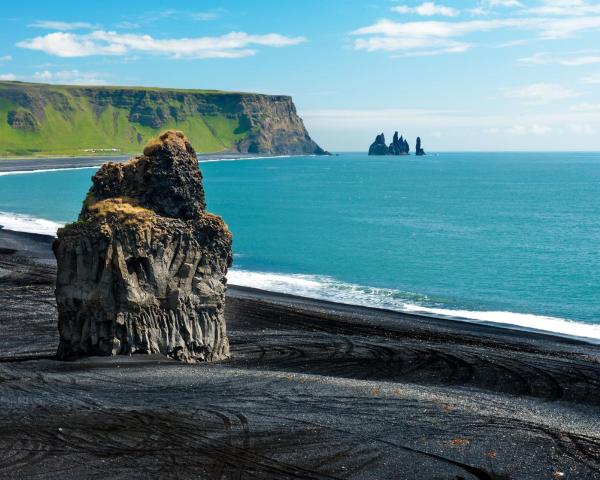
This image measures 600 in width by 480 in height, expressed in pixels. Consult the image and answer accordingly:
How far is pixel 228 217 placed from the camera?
123 m

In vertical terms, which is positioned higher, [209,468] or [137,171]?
[137,171]

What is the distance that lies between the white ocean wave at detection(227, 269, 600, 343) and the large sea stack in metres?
23.2

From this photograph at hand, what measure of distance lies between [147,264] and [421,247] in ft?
197

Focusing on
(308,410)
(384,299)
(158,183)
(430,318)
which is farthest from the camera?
(384,299)

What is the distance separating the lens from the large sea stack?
3431 cm

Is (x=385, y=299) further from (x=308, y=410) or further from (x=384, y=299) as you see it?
(x=308, y=410)

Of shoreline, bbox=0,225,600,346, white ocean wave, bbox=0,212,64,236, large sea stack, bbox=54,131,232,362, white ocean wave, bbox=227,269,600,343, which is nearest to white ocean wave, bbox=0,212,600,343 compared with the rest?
white ocean wave, bbox=227,269,600,343

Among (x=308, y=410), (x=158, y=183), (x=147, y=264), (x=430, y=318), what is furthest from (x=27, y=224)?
(x=308, y=410)

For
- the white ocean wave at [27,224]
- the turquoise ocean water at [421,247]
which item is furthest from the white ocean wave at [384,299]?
the white ocean wave at [27,224]

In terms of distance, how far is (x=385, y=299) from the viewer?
2399 inches

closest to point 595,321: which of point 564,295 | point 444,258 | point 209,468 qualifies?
point 564,295

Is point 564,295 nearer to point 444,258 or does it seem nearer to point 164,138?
point 444,258

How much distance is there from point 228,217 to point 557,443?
101 m

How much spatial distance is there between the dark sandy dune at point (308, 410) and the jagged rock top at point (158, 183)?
26.4ft
